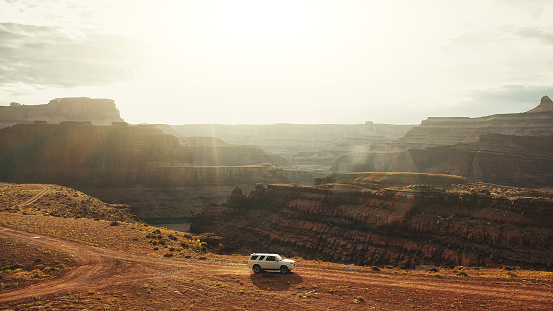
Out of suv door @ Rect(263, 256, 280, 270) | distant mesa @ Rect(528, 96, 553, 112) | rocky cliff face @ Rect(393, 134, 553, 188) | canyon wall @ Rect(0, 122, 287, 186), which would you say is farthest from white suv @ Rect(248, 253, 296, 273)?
distant mesa @ Rect(528, 96, 553, 112)

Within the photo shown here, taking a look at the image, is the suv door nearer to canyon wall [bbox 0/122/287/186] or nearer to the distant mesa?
canyon wall [bbox 0/122/287/186]

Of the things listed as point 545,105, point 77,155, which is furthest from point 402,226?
point 545,105

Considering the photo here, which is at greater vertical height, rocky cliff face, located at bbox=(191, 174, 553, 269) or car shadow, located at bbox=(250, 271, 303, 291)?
car shadow, located at bbox=(250, 271, 303, 291)

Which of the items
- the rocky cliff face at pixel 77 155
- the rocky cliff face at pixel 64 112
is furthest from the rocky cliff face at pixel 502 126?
the rocky cliff face at pixel 64 112

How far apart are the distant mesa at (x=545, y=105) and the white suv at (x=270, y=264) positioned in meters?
179

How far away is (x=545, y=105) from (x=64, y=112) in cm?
21242

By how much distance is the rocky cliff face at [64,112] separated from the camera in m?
162

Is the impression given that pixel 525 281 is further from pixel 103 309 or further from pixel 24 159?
pixel 24 159

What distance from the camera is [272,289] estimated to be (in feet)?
83.2

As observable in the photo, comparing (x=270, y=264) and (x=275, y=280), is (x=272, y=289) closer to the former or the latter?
(x=275, y=280)

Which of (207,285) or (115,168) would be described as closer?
(207,285)

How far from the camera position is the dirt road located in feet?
72.9

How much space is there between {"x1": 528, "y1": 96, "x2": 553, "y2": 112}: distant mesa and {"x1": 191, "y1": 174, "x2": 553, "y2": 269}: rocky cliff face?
13310 cm

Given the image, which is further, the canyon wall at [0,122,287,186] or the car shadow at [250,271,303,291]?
the canyon wall at [0,122,287,186]
